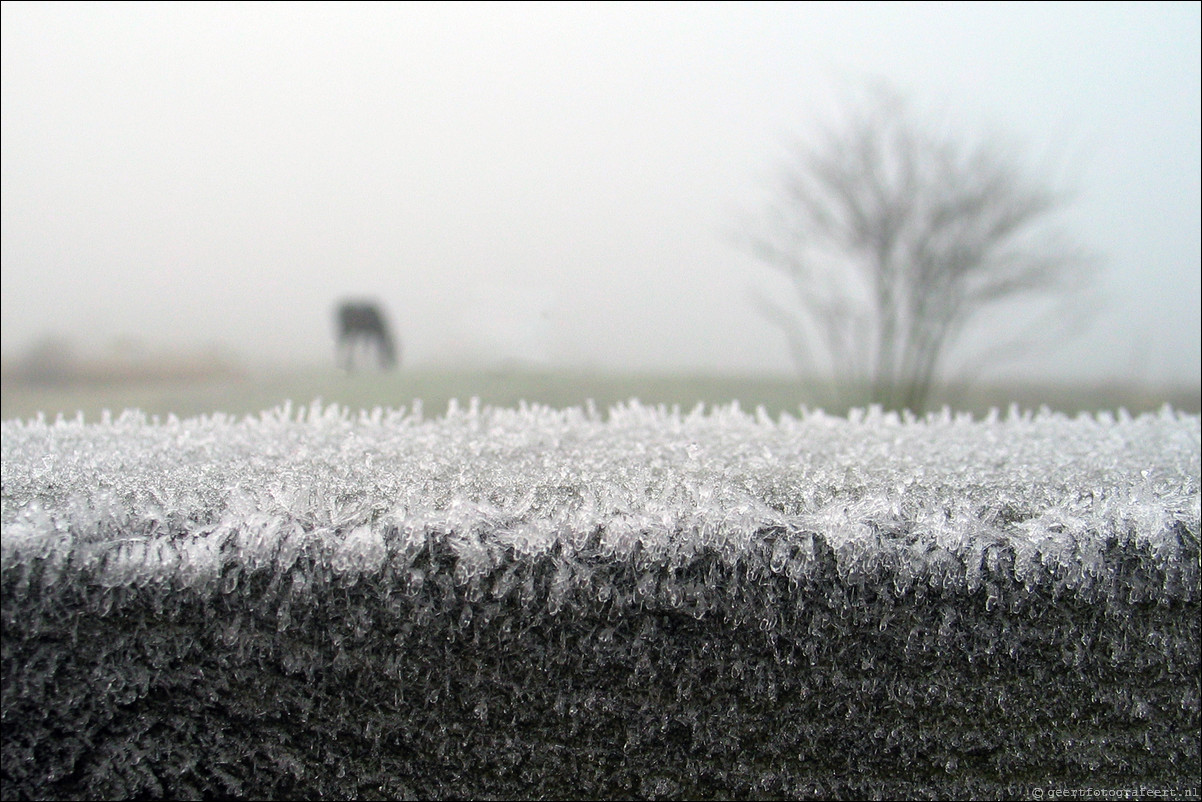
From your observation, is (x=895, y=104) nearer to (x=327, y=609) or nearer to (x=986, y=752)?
(x=986, y=752)

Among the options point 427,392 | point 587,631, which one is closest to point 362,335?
point 427,392

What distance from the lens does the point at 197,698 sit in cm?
46

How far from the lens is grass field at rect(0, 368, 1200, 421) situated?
126 cm

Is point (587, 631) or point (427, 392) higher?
point (427, 392)

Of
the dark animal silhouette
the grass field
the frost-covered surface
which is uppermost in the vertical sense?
the dark animal silhouette

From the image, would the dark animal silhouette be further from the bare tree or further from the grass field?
the bare tree

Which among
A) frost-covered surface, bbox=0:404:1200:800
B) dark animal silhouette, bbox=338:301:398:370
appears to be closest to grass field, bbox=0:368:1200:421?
dark animal silhouette, bbox=338:301:398:370

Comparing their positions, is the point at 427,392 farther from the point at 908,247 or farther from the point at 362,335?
the point at 908,247

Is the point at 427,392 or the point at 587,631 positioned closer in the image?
the point at 587,631

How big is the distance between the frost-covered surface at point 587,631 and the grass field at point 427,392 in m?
0.70

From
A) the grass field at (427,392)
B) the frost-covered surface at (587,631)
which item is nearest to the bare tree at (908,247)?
the grass field at (427,392)

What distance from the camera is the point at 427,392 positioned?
Result: 4.24 ft

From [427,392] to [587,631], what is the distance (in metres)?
0.88

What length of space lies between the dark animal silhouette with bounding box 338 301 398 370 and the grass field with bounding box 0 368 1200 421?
0.03 metres
